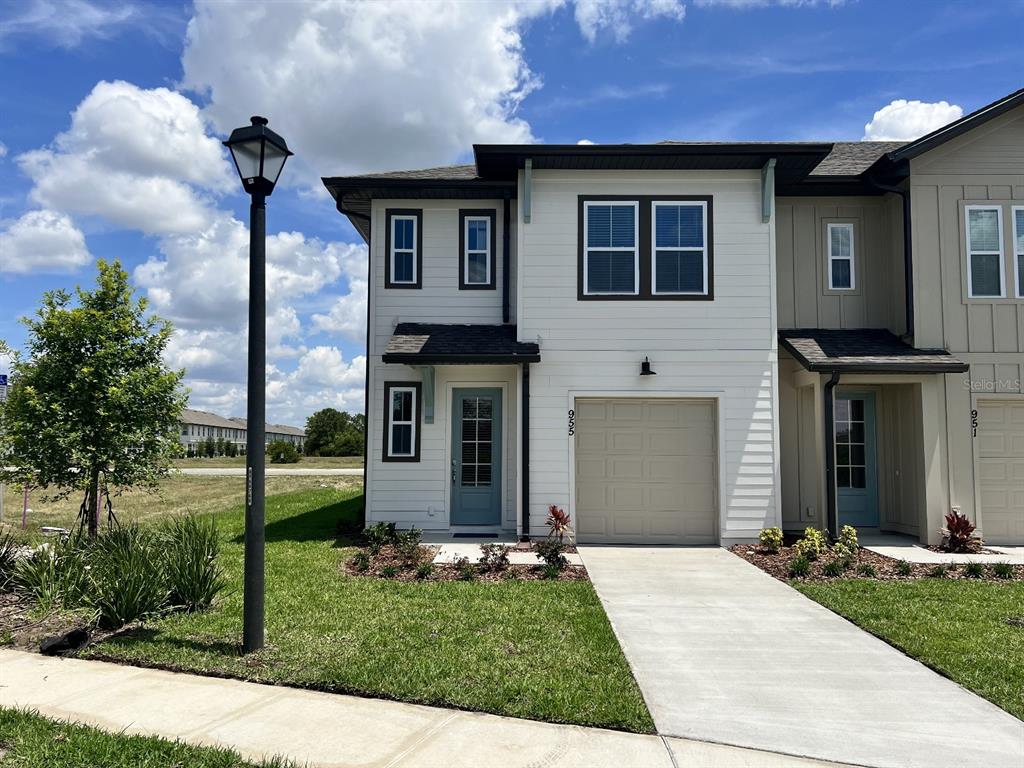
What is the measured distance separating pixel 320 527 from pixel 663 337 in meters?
6.93

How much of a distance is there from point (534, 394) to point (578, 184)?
3.47 m

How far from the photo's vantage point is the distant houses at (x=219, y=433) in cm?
5241

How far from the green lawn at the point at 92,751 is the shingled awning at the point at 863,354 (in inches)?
371

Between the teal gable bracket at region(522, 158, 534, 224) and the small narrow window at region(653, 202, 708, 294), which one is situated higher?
the teal gable bracket at region(522, 158, 534, 224)

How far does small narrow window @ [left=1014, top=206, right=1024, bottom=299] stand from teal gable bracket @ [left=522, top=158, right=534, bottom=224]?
7.71 m

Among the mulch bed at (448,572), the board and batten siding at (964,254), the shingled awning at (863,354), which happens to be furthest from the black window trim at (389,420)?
the board and batten siding at (964,254)

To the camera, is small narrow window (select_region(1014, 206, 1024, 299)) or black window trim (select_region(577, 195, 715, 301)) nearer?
small narrow window (select_region(1014, 206, 1024, 299))

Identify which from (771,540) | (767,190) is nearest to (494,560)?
(771,540)

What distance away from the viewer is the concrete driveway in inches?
162

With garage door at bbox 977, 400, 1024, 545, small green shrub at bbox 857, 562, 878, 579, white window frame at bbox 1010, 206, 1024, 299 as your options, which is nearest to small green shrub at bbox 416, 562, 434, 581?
small green shrub at bbox 857, 562, 878, 579

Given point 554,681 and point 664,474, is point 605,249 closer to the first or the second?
point 664,474

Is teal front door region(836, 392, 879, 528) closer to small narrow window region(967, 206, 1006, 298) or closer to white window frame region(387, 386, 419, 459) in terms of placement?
small narrow window region(967, 206, 1006, 298)

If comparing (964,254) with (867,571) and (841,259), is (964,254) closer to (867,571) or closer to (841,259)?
(841,259)

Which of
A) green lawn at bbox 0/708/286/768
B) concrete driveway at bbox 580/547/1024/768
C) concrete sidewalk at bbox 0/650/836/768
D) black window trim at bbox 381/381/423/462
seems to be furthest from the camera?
black window trim at bbox 381/381/423/462
